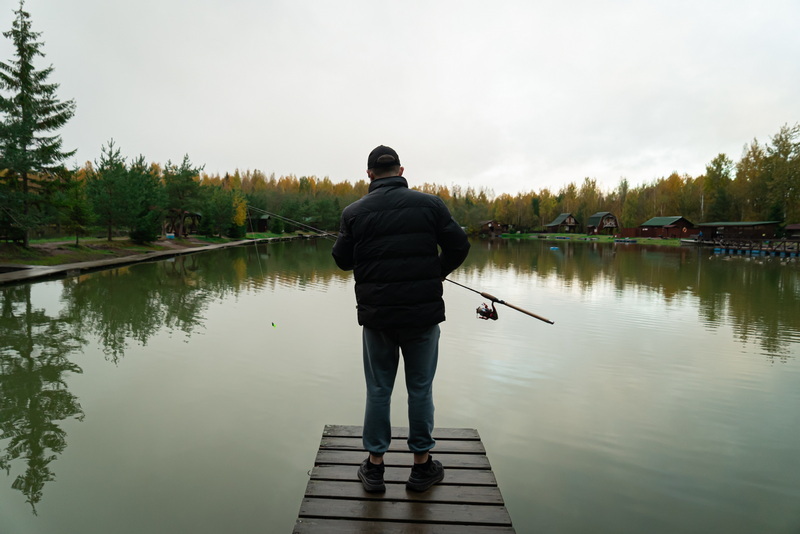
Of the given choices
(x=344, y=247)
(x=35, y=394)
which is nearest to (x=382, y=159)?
(x=344, y=247)

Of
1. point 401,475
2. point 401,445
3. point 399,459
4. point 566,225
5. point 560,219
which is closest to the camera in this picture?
point 401,475

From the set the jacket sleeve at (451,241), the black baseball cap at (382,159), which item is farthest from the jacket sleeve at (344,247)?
the jacket sleeve at (451,241)

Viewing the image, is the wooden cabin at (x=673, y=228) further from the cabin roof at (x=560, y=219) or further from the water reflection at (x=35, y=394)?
the water reflection at (x=35, y=394)

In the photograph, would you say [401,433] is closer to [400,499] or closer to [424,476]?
[424,476]

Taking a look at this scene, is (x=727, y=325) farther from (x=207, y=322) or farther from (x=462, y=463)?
(x=207, y=322)

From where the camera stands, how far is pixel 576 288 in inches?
632

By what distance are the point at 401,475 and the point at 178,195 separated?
41.9 meters

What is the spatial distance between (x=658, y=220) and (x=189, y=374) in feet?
241

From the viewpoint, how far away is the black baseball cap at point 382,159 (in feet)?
9.51

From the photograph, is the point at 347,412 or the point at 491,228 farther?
the point at 491,228

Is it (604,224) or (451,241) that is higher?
(604,224)

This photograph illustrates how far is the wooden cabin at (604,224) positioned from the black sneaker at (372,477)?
284ft

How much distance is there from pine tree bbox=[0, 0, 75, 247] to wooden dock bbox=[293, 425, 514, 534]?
22347mm

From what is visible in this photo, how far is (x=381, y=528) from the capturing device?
2.57 metres
